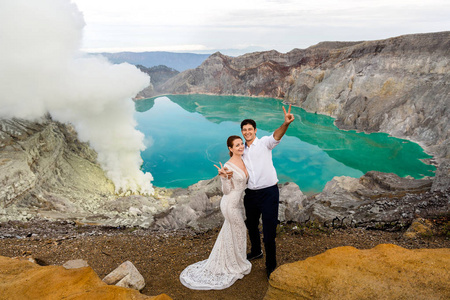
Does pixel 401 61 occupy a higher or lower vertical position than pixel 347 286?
higher

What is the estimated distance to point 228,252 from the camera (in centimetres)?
446

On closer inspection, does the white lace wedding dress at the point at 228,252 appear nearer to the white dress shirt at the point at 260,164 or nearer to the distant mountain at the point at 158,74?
the white dress shirt at the point at 260,164

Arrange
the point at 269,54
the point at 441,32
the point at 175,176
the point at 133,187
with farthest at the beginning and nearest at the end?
1. the point at 269,54
2. the point at 441,32
3. the point at 175,176
4. the point at 133,187

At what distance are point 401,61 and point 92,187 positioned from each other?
4126 centimetres

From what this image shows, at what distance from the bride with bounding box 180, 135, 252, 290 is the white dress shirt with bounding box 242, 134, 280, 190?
0.38 feet

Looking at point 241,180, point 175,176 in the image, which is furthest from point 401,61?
point 241,180

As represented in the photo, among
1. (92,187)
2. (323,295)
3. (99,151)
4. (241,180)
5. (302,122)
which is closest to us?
(323,295)

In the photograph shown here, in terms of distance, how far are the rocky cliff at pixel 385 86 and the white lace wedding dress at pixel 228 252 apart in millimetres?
28689

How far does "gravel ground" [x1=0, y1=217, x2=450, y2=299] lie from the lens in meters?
4.37

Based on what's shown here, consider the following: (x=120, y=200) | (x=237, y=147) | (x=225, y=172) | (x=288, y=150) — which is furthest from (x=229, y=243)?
(x=288, y=150)

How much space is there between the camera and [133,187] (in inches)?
797

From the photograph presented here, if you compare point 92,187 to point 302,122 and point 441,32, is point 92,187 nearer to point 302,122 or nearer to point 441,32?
point 302,122

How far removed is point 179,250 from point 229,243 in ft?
5.85

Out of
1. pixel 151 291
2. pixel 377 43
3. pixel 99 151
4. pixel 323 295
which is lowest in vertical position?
pixel 99 151
